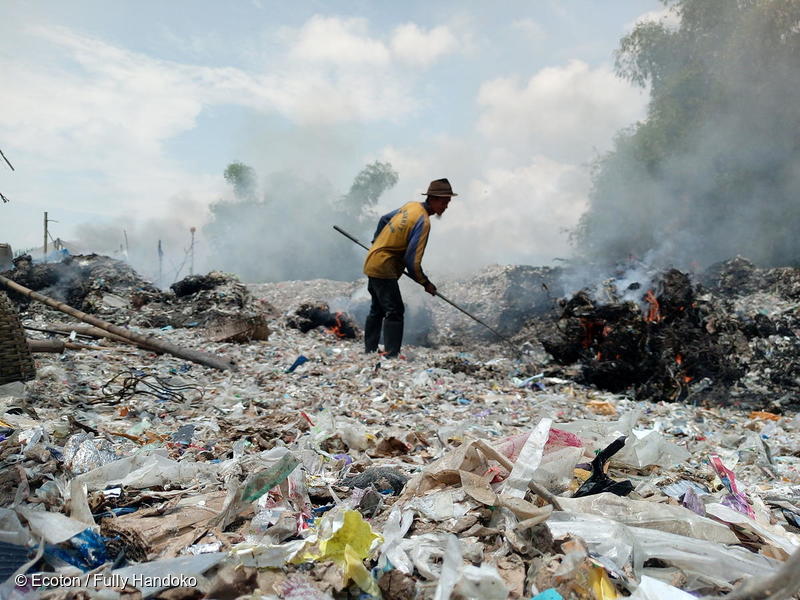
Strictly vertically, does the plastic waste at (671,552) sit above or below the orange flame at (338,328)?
above

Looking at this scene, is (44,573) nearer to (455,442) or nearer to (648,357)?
(455,442)

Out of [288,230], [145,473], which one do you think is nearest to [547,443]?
[145,473]

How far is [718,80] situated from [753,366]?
1511 centimetres

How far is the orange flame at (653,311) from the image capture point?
604cm

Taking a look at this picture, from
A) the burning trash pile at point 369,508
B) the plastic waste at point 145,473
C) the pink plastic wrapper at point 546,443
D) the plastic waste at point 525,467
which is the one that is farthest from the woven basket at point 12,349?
the plastic waste at point 525,467

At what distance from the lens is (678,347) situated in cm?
580

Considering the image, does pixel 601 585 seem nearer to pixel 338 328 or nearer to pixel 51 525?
pixel 51 525

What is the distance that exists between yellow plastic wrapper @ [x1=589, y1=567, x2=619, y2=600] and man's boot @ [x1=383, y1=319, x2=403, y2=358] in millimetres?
4884

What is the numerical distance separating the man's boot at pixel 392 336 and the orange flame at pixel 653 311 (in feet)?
9.44

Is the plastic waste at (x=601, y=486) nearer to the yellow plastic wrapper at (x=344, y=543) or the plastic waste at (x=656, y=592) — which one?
the plastic waste at (x=656, y=592)

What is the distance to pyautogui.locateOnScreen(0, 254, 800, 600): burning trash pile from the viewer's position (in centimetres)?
133

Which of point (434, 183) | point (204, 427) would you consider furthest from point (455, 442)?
point (434, 183)

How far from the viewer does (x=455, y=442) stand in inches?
112

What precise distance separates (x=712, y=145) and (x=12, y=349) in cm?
1906
